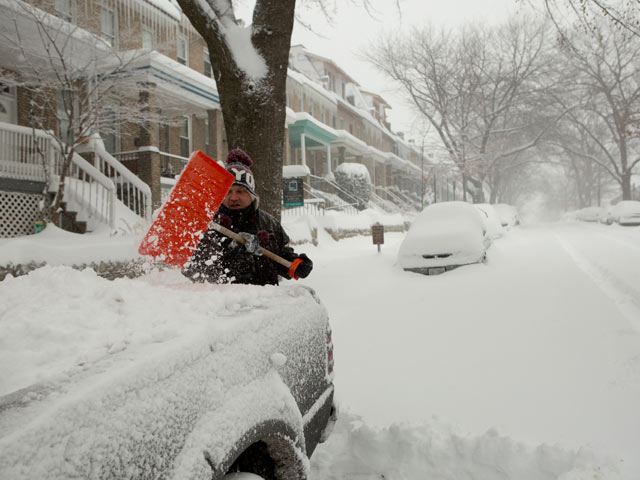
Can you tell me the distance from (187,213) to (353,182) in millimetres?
23135

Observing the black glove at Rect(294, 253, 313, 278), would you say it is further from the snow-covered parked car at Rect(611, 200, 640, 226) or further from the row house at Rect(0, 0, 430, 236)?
the snow-covered parked car at Rect(611, 200, 640, 226)

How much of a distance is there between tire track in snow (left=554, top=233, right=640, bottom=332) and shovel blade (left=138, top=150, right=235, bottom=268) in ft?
15.0

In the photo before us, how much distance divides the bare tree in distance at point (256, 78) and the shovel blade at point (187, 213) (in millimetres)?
3664

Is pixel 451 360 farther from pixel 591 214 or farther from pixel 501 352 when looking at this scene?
pixel 591 214

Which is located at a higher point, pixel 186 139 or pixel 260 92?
pixel 186 139

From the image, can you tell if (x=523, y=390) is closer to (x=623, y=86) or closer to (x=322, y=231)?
(x=322, y=231)

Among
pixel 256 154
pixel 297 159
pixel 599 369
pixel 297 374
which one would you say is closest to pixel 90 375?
pixel 297 374

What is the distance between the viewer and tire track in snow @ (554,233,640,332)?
5262 mm

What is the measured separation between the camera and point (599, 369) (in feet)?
12.6

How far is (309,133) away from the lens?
77.9ft

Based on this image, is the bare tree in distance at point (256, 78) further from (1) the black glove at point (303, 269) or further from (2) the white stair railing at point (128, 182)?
(2) the white stair railing at point (128, 182)

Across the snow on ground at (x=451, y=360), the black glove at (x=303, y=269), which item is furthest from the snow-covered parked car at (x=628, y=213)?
the black glove at (x=303, y=269)

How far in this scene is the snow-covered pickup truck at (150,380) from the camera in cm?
95

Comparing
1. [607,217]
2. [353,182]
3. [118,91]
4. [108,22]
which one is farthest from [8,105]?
[607,217]
